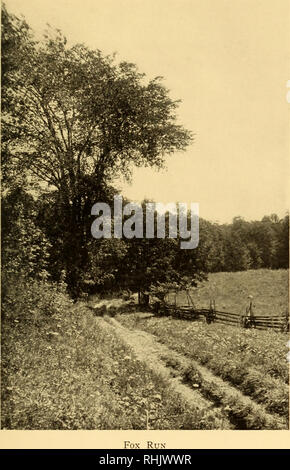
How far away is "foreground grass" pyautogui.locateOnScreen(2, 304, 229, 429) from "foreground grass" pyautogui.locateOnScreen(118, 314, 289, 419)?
1.08 m

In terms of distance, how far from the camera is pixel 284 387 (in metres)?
7.71

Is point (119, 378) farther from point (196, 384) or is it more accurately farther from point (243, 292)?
point (243, 292)

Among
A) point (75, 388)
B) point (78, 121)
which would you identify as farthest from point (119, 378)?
point (78, 121)

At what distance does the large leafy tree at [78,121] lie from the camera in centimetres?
931

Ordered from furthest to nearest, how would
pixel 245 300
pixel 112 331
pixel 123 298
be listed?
pixel 245 300
pixel 123 298
pixel 112 331

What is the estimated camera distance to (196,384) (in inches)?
340

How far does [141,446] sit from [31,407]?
203 cm

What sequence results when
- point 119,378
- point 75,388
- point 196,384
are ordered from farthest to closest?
1. point 196,384
2. point 119,378
3. point 75,388

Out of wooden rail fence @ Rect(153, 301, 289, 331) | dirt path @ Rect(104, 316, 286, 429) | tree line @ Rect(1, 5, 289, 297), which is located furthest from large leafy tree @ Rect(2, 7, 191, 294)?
wooden rail fence @ Rect(153, 301, 289, 331)

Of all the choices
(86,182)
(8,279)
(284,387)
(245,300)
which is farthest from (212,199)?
(245,300)

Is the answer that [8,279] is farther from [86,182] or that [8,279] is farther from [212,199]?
[212,199]

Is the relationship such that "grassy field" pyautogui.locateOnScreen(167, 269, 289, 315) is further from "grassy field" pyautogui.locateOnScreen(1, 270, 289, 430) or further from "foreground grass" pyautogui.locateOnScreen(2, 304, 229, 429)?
"foreground grass" pyautogui.locateOnScreen(2, 304, 229, 429)

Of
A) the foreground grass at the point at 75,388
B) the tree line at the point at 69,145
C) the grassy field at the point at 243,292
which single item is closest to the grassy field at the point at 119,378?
the foreground grass at the point at 75,388

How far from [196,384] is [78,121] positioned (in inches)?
270
